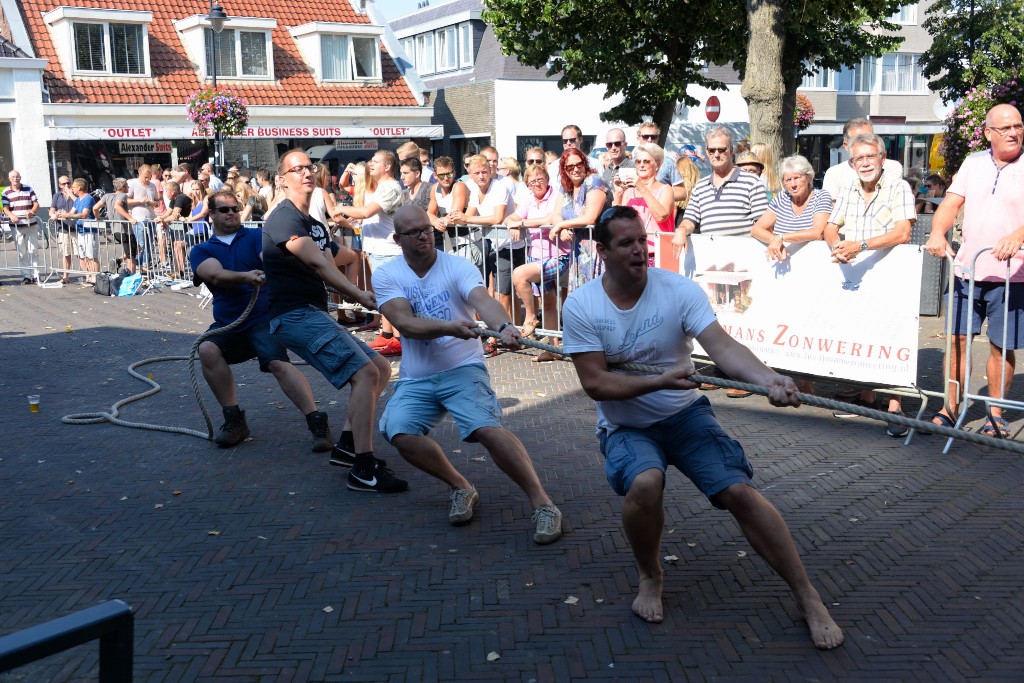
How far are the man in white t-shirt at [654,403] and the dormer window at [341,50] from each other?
2953 centimetres

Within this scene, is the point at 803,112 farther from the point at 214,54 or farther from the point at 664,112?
the point at 214,54

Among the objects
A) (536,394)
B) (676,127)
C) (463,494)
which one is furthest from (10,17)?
(463,494)

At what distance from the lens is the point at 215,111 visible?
24391mm

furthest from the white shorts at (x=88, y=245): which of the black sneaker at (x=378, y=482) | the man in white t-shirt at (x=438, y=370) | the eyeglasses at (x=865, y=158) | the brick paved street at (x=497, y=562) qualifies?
the eyeglasses at (x=865, y=158)

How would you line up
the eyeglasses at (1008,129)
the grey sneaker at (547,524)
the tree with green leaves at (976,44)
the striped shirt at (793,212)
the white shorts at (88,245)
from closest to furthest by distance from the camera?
the grey sneaker at (547,524), the eyeglasses at (1008,129), the striped shirt at (793,212), the white shorts at (88,245), the tree with green leaves at (976,44)

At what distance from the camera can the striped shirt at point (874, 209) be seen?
688 cm

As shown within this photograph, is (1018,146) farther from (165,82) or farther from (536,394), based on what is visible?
(165,82)

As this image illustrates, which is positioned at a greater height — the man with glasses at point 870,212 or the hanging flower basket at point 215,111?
the hanging flower basket at point 215,111

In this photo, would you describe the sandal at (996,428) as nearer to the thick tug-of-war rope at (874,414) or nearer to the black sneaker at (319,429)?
the thick tug-of-war rope at (874,414)

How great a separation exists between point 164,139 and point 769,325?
80.3 ft

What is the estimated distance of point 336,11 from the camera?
3316cm

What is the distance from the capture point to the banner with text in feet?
22.5

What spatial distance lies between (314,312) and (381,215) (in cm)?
391

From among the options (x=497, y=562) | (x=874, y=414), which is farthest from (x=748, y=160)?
(x=874, y=414)
